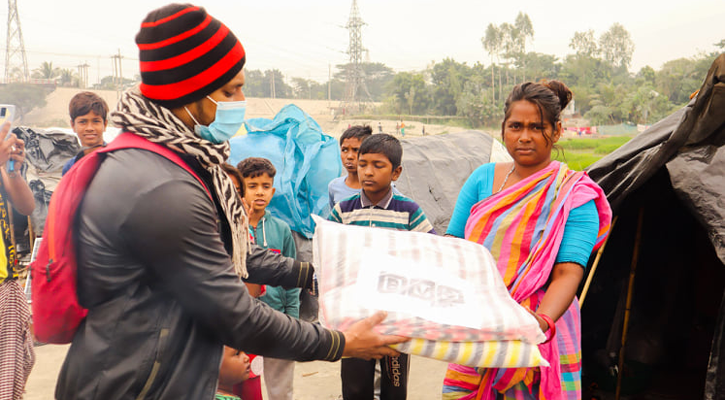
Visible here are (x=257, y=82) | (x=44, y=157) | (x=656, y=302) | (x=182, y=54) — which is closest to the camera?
(x=182, y=54)

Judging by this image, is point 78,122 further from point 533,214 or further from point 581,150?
point 581,150

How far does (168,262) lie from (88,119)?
292cm

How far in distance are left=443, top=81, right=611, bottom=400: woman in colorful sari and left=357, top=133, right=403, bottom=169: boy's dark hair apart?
1174 mm

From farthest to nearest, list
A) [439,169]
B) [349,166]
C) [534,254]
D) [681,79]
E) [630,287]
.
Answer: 1. [681,79]
2. [439,169]
3. [349,166]
4. [630,287]
5. [534,254]

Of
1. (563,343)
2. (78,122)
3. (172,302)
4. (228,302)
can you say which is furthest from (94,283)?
(78,122)

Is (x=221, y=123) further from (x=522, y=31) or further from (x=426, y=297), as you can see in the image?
(x=522, y=31)

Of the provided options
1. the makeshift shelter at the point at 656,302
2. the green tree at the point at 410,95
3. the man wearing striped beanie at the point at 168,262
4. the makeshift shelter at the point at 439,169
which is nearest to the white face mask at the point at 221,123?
the man wearing striped beanie at the point at 168,262

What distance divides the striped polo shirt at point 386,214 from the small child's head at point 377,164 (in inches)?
2.9

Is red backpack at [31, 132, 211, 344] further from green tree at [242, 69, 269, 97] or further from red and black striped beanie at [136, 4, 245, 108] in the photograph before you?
green tree at [242, 69, 269, 97]

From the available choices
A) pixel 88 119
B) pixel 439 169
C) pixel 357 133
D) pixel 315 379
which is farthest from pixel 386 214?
pixel 439 169

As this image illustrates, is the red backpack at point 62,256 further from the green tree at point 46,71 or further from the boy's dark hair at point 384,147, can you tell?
the green tree at point 46,71

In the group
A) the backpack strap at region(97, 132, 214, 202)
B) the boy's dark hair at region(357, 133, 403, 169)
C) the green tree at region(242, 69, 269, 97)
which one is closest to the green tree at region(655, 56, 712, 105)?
the green tree at region(242, 69, 269, 97)

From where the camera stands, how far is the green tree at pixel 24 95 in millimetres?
31766

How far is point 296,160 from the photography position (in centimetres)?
537
